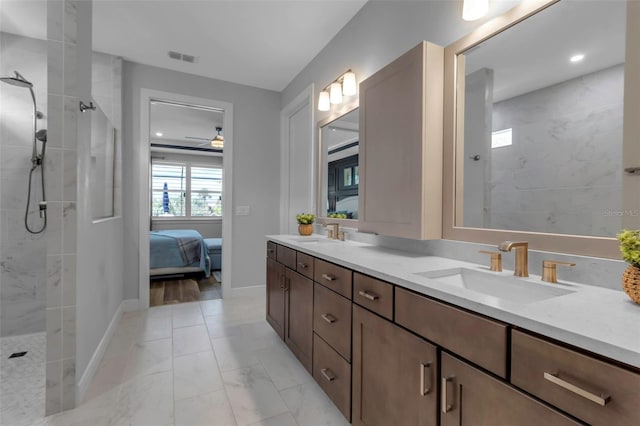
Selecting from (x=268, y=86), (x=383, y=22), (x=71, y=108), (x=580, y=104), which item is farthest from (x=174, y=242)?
(x=580, y=104)

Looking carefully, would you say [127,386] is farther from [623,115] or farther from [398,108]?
[623,115]

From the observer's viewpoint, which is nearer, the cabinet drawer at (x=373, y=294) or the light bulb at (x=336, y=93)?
the cabinet drawer at (x=373, y=294)

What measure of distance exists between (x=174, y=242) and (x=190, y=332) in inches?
89.3

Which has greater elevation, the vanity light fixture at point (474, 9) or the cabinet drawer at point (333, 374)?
the vanity light fixture at point (474, 9)

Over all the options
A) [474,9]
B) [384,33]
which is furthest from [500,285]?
[384,33]

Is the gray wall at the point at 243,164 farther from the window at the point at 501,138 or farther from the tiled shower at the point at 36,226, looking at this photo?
the window at the point at 501,138

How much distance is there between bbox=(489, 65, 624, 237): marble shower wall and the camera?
40.9 inches

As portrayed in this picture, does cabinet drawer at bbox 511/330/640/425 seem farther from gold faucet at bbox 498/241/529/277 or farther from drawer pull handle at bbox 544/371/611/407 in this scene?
gold faucet at bbox 498/241/529/277

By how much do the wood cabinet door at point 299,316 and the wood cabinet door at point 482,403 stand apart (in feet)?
3.47

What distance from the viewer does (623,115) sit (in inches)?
39.5

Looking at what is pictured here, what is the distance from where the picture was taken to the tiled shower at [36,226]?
5.37 feet

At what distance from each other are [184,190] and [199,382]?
19.7 ft

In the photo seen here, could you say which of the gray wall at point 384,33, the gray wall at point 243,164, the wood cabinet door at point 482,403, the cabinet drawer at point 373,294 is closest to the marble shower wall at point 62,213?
the cabinet drawer at point 373,294

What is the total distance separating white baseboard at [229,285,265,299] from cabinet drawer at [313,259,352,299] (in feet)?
7.44
